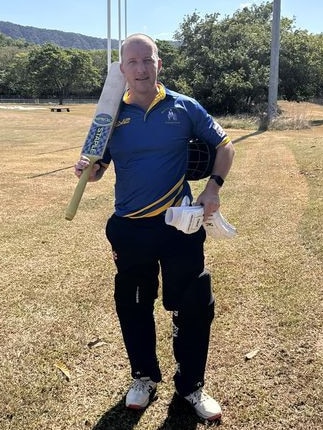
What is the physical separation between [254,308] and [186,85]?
97.5 feet

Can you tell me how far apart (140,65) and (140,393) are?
1891mm

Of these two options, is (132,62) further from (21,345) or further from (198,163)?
(21,345)

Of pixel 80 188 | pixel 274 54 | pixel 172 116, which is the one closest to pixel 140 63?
pixel 172 116

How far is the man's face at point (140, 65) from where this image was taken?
8.08ft

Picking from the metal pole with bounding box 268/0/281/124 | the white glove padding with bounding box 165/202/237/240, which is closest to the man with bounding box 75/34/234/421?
the white glove padding with bounding box 165/202/237/240

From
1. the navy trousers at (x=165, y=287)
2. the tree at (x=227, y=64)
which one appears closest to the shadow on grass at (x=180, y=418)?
the navy trousers at (x=165, y=287)

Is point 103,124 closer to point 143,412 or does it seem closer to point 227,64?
point 143,412

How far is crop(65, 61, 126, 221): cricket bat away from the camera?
256cm

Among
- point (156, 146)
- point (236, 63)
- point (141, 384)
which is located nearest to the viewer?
point (156, 146)

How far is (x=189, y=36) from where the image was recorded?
35.7m

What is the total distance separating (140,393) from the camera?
2.90 meters

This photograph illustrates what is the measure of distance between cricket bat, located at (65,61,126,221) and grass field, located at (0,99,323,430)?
1253 millimetres

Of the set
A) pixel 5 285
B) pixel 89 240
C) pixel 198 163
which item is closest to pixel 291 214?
pixel 89 240

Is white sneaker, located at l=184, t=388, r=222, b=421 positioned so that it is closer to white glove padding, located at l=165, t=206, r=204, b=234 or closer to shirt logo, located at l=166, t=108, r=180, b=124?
white glove padding, located at l=165, t=206, r=204, b=234
